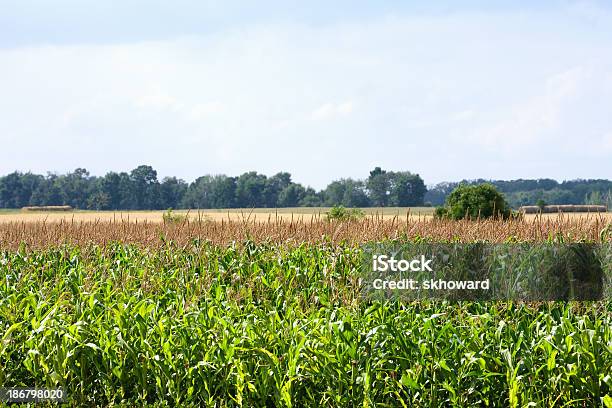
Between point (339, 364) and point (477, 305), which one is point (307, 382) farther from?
point (477, 305)

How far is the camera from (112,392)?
5246 mm

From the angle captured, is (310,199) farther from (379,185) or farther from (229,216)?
(229,216)

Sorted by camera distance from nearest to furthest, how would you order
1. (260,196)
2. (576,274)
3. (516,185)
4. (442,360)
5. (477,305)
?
(442,360) < (477,305) < (576,274) < (260,196) < (516,185)

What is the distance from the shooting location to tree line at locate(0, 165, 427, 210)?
73.8 meters

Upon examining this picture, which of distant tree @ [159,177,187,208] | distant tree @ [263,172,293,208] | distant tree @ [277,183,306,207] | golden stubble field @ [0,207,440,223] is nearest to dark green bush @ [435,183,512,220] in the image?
golden stubble field @ [0,207,440,223]

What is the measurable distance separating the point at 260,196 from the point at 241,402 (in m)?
69.6

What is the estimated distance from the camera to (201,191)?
81.8 metres

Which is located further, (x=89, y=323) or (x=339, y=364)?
(x=89, y=323)

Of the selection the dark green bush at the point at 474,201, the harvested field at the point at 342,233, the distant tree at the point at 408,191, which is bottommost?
the harvested field at the point at 342,233

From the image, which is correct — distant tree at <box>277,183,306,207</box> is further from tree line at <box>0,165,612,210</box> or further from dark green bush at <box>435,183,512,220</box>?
dark green bush at <box>435,183,512,220</box>

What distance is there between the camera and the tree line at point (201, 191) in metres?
73.8

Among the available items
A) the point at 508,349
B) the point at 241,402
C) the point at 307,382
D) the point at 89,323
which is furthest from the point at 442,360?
the point at 89,323

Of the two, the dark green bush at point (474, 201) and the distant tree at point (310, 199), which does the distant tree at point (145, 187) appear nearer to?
the distant tree at point (310, 199)

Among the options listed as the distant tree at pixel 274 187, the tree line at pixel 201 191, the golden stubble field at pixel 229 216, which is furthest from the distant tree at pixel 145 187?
the golden stubble field at pixel 229 216
